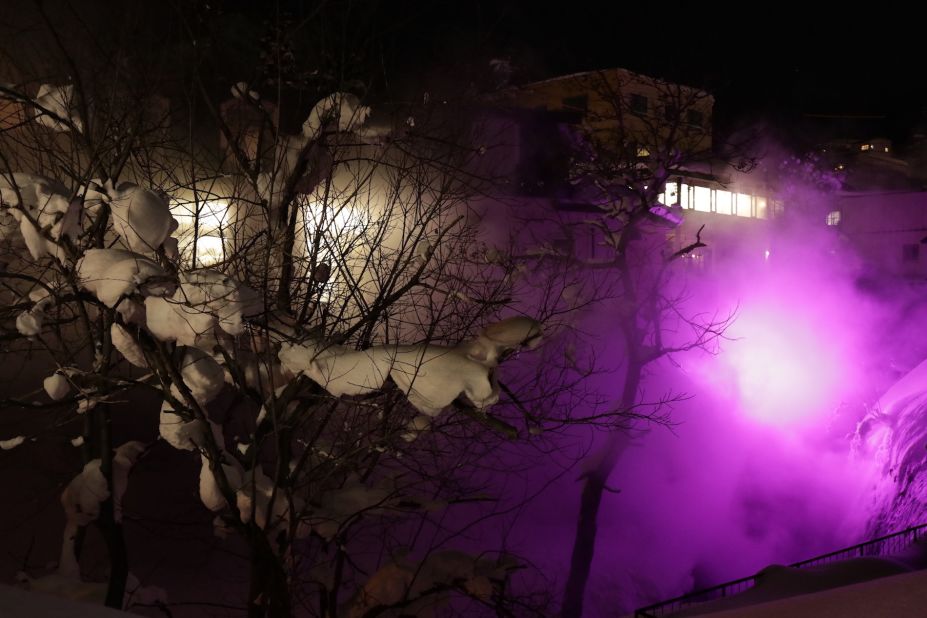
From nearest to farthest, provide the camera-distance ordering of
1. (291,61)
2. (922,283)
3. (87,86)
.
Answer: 1. (87,86)
2. (291,61)
3. (922,283)

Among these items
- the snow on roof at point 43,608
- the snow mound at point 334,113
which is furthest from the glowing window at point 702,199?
the snow on roof at point 43,608

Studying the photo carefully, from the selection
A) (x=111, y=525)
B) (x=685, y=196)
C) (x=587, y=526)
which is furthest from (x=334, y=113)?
(x=685, y=196)

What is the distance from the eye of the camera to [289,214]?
24.9 feet

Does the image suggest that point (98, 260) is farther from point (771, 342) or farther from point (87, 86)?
point (771, 342)

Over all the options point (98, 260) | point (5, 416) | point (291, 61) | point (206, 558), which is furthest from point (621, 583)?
point (98, 260)

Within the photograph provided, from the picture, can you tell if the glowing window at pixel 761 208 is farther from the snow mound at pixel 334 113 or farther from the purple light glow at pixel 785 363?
the snow mound at pixel 334 113

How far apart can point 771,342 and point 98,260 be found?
28393mm

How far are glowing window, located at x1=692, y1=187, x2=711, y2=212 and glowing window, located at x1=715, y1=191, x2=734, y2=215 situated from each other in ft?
1.88

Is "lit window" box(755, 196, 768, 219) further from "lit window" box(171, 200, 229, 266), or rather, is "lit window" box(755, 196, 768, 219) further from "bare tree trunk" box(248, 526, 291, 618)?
"bare tree trunk" box(248, 526, 291, 618)

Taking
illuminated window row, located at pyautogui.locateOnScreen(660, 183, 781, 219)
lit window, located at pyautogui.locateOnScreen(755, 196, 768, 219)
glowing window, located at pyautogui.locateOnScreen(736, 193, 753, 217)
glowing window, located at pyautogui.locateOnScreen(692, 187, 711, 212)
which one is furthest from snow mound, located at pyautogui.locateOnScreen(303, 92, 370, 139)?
lit window, located at pyautogui.locateOnScreen(755, 196, 768, 219)

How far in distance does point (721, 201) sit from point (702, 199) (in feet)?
5.10

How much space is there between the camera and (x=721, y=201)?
34594 millimetres

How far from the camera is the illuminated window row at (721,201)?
3195 centimetres

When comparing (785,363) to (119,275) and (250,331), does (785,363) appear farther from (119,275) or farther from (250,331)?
(119,275)
